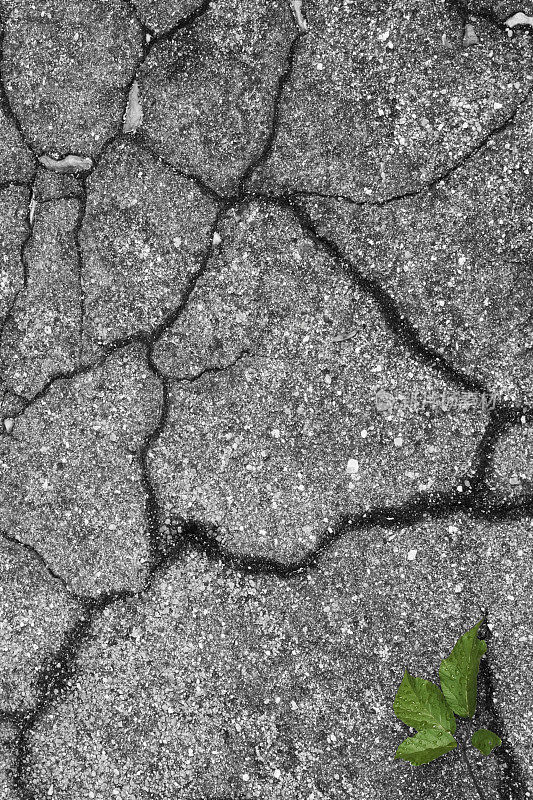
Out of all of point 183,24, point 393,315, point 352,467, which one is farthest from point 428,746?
point 183,24

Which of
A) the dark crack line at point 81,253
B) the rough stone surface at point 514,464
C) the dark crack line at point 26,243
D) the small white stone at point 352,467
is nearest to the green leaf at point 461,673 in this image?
the rough stone surface at point 514,464

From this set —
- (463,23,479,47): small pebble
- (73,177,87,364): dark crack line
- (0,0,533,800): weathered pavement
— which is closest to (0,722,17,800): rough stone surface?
(0,0,533,800): weathered pavement

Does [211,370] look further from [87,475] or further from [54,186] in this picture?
[54,186]

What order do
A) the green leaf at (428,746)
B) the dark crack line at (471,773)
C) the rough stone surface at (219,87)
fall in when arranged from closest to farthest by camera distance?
1. the green leaf at (428,746)
2. the dark crack line at (471,773)
3. the rough stone surface at (219,87)

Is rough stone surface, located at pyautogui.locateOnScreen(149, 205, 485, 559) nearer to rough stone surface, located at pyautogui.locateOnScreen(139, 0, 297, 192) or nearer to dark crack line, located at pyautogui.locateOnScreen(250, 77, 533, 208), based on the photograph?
dark crack line, located at pyautogui.locateOnScreen(250, 77, 533, 208)

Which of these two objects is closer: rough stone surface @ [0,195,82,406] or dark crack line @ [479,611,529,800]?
dark crack line @ [479,611,529,800]

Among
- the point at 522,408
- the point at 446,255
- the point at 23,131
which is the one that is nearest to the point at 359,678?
the point at 522,408

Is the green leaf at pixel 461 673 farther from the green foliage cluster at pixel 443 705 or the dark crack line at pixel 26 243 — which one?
the dark crack line at pixel 26 243
